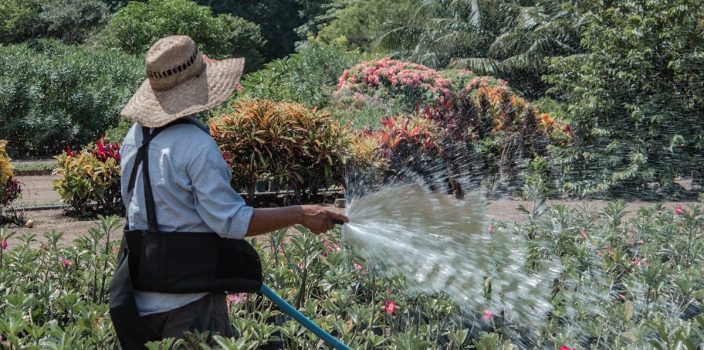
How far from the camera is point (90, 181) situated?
7555mm

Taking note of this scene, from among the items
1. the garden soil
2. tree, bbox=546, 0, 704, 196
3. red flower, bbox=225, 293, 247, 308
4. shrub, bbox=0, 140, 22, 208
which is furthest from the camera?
tree, bbox=546, 0, 704, 196

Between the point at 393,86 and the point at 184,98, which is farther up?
the point at 184,98

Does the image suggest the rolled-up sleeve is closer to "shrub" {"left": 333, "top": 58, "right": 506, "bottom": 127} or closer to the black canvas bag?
the black canvas bag

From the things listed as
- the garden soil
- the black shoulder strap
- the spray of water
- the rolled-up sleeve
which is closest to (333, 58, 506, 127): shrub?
the garden soil

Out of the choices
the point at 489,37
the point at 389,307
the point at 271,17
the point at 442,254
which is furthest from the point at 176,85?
the point at 271,17

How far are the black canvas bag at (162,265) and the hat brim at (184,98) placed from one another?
41 mm

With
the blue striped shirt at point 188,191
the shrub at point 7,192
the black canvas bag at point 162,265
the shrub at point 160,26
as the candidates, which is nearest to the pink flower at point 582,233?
the black canvas bag at point 162,265

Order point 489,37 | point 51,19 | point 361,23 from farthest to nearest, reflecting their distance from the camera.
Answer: point 51,19
point 361,23
point 489,37

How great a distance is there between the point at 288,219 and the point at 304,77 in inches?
515

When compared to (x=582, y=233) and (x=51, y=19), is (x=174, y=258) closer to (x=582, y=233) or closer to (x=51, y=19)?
(x=582, y=233)

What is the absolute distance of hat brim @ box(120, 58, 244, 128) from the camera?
7.82ft

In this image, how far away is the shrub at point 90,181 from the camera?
756 centimetres

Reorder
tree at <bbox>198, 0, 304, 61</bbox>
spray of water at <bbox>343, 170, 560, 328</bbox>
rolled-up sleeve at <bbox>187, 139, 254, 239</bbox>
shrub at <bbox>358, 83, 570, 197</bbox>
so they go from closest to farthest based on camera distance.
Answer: rolled-up sleeve at <bbox>187, 139, 254, 239</bbox>
spray of water at <bbox>343, 170, 560, 328</bbox>
shrub at <bbox>358, 83, 570, 197</bbox>
tree at <bbox>198, 0, 304, 61</bbox>

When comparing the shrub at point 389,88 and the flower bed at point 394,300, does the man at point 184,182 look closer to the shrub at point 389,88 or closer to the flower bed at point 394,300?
the flower bed at point 394,300
